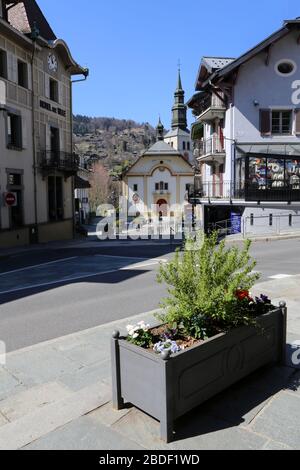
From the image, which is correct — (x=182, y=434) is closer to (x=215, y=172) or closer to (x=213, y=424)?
(x=213, y=424)

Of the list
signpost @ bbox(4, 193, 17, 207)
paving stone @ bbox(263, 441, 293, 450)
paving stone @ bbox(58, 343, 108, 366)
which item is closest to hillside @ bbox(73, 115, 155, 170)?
signpost @ bbox(4, 193, 17, 207)

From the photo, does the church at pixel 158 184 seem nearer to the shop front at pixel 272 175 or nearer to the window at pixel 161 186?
the window at pixel 161 186

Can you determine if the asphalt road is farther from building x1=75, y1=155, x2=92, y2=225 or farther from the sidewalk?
building x1=75, y1=155, x2=92, y2=225

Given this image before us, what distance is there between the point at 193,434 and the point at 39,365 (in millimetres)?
2810

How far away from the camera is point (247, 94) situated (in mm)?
28062

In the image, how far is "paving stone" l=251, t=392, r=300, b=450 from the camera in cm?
383

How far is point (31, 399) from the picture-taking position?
4.79m

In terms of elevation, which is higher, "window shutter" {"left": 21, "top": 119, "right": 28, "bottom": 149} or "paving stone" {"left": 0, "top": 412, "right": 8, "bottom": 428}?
"window shutter" {"left": 21, "top": 119, "right": 28, "bottom": 149}

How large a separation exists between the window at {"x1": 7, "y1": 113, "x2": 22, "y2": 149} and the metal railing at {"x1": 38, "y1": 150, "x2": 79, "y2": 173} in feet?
7.09

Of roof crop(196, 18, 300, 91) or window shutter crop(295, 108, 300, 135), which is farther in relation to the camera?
window shutter crop(295, 108, 300, 135)

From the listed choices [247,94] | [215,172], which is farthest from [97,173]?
[247,94]

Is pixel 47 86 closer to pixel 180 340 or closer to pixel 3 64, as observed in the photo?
pixel 3 64

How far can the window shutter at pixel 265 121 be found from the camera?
1102 inches
